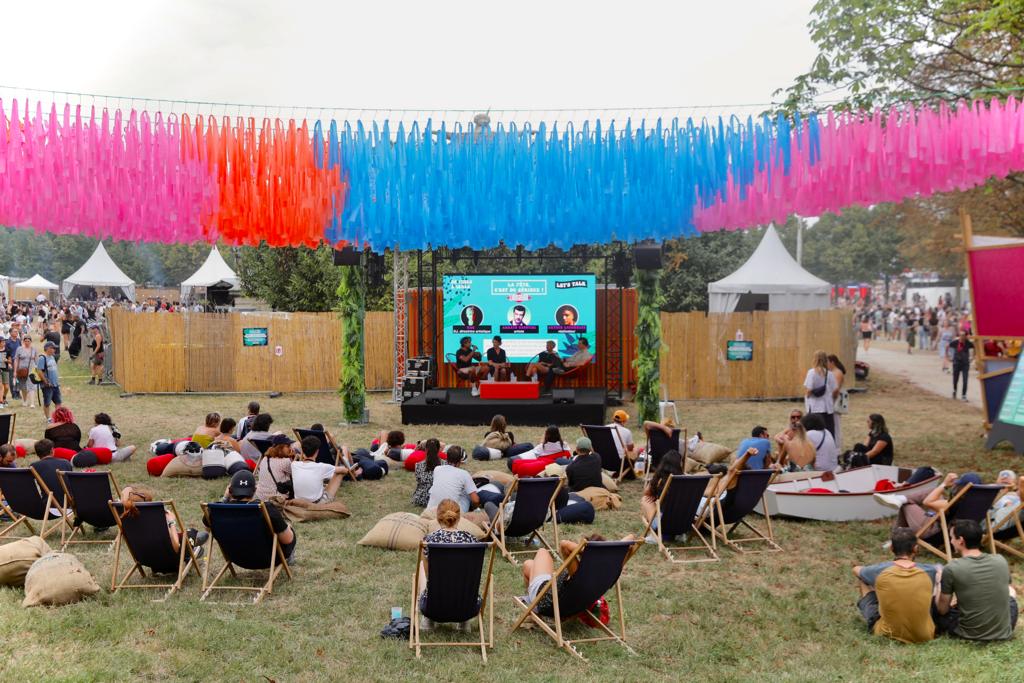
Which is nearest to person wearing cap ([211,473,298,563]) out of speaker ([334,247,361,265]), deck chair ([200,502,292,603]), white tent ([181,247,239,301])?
deck chair ([200,502,292,603])

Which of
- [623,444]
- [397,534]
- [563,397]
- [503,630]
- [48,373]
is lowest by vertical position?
[503,630]

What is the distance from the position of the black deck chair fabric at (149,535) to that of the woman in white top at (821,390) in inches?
313

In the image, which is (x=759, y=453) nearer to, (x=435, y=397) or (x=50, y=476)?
(x=50, y=476)

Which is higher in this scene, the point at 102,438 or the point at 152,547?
the point at 102,438

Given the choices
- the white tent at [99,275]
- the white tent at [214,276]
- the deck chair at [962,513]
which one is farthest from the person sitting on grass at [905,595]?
the white tent at [99,275]

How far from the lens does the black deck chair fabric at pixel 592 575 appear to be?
5691mm

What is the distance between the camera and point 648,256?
15.2 meters

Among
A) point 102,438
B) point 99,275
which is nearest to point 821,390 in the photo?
point 102,438

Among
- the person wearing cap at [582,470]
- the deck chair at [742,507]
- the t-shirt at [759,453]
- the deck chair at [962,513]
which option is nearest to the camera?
the deck chair at [962,513]

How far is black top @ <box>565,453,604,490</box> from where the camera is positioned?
32.0 feet

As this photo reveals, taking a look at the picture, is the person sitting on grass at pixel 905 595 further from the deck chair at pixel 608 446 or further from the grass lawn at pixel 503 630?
the deck chair at pixel 608 446

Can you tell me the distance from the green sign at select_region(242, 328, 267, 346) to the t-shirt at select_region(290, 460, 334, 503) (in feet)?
40.2

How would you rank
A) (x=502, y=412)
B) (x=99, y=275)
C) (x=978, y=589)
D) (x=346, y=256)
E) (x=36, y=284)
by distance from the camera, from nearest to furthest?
(x=978, y=589)
(x=346, y=256)
(x=502, y=412)
(x=99, y=275)
(x=36, y=284)

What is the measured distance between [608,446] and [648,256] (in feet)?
16.1
